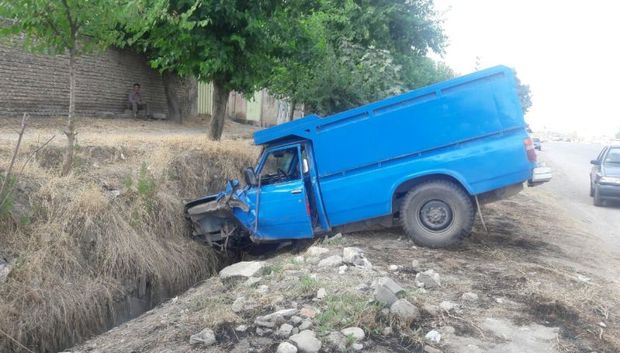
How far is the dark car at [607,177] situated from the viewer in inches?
523

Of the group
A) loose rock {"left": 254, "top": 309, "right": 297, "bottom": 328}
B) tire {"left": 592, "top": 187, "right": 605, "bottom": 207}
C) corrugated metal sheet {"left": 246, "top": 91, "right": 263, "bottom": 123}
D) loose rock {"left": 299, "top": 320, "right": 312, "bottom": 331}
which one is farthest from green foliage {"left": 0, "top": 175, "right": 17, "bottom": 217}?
corrugated metal sheet {"left": 246, "top": 91, "right": 263, "bottom": 123}

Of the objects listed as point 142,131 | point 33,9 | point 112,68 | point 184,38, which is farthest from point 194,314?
point 112,68

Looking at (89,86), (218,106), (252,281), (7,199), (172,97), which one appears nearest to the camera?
(252,281)

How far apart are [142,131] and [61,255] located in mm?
7773

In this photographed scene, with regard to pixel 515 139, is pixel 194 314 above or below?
below

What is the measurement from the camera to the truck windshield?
1420cm

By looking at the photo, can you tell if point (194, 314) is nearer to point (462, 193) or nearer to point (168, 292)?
point (168, 292)

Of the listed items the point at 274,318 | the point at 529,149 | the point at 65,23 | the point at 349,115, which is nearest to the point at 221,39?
the point at 65,23

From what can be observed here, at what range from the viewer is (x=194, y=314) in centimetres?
563

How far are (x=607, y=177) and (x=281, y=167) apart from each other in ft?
30.7

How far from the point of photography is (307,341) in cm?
459

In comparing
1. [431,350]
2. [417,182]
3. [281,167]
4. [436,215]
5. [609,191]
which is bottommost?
[609,191]

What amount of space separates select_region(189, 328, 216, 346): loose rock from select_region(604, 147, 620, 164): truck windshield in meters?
12.9

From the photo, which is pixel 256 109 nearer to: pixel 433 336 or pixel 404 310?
pixel 404 310
